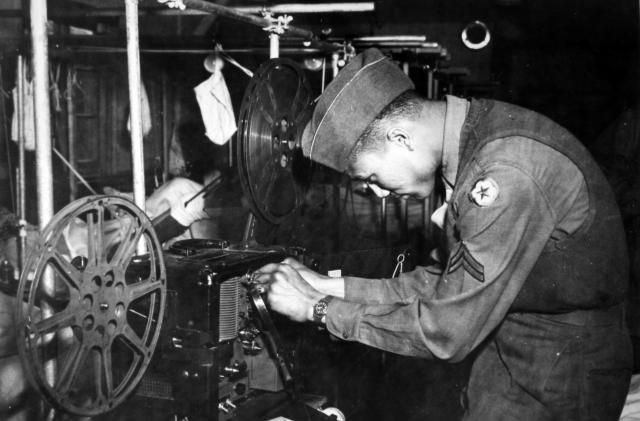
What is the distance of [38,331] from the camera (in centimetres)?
155

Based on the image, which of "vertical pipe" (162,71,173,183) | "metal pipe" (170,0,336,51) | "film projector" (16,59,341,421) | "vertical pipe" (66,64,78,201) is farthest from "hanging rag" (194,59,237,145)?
"vertical pipe" (162,71,173,183)

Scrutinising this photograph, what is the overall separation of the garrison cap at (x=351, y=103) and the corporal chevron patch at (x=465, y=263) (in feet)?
1.77

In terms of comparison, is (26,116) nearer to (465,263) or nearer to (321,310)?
(321,310)

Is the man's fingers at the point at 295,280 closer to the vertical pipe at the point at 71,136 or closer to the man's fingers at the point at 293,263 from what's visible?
the man's fingers at the point at 293,263

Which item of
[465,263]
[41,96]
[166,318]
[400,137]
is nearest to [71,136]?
[41,96]

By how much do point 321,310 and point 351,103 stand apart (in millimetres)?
716

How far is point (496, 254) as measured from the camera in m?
1.79

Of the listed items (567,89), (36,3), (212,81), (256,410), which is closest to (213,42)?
(212,81)

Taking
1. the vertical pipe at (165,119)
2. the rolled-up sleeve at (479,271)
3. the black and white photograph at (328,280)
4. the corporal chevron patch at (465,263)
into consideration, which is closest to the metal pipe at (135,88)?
the black and white photograph at (328,280)

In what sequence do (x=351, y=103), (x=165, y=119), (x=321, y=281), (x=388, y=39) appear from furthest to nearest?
(x=165, y=119), (x=388, y=39), (x=321, y=281), (x=351, y=103)

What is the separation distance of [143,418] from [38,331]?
2.55ft

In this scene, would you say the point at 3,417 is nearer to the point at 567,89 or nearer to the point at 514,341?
the point at 514,341

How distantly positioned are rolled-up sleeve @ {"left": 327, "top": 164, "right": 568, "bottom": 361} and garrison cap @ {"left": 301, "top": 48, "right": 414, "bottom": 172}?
430 mm

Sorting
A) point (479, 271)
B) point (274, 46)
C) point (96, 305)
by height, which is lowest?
point (96, 305)
